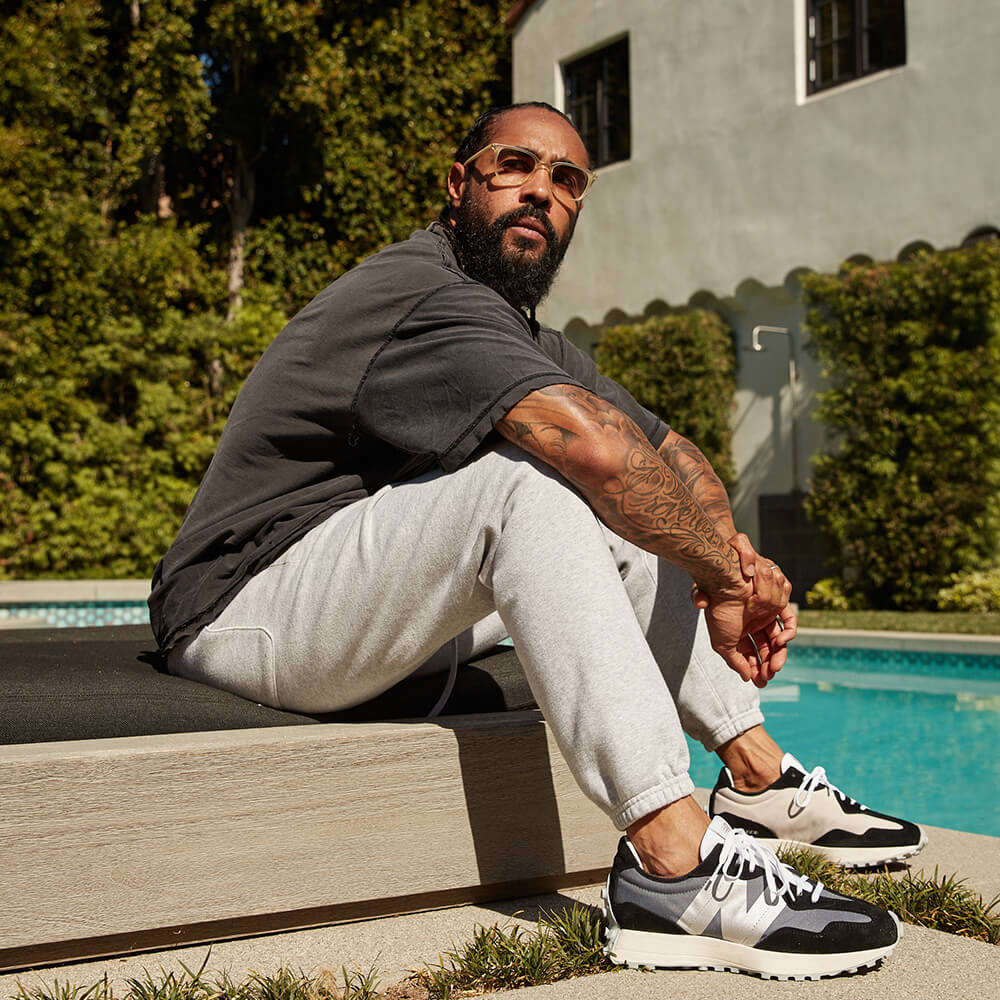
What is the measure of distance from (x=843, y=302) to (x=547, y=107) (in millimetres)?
6798

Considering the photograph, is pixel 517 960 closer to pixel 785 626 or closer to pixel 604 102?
pixel 785 626

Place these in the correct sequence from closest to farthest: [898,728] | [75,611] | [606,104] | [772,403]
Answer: [898,728] < [75,611] < [772,403] < [606,104]

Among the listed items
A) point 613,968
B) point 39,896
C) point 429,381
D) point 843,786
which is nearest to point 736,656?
point 613,968

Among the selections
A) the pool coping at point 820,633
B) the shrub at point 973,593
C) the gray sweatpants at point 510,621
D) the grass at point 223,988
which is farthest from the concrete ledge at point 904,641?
the grass at point 223,988

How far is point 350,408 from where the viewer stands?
5.95ft

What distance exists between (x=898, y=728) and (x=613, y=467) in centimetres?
403

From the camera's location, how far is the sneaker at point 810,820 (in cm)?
190

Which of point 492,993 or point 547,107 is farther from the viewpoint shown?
point 547,107

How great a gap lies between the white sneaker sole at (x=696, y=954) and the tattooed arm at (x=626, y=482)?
0.48 meters

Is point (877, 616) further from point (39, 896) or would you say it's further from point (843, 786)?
point (39, 896)

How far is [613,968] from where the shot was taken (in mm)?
1475

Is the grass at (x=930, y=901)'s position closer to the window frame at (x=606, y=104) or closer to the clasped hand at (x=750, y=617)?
the clasped hand at (x=750, y=617)

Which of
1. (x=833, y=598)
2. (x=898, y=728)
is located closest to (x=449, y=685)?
(x=898, y=728)

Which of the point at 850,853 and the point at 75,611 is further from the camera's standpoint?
the point at 75,611
